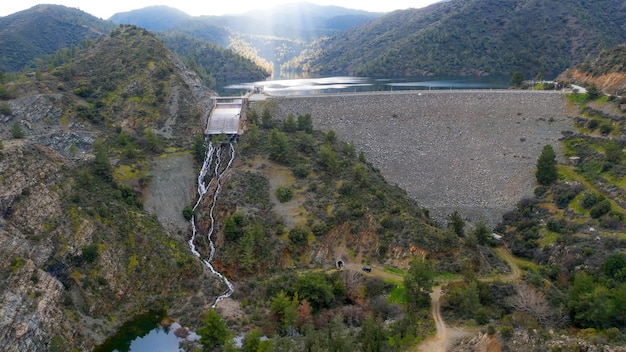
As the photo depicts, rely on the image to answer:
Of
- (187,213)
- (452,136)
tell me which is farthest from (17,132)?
(452,136)

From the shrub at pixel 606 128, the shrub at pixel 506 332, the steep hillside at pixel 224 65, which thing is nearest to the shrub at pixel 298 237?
the shrub at pixel 506 332

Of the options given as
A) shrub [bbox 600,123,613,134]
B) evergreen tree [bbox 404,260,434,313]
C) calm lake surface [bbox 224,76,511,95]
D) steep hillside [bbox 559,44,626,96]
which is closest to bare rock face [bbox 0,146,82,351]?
evergreen tree [bbox 404,260,434,313]

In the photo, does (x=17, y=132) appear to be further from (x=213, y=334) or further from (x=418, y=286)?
(x=418, y=286)

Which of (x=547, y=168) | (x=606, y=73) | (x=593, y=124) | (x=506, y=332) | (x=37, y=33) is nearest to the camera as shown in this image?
(x=506, y=332)

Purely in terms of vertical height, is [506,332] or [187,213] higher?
[506,332]

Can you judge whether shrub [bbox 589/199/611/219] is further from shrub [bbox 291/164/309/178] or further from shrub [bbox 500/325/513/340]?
shrub [bbox 291/164/309/178]
